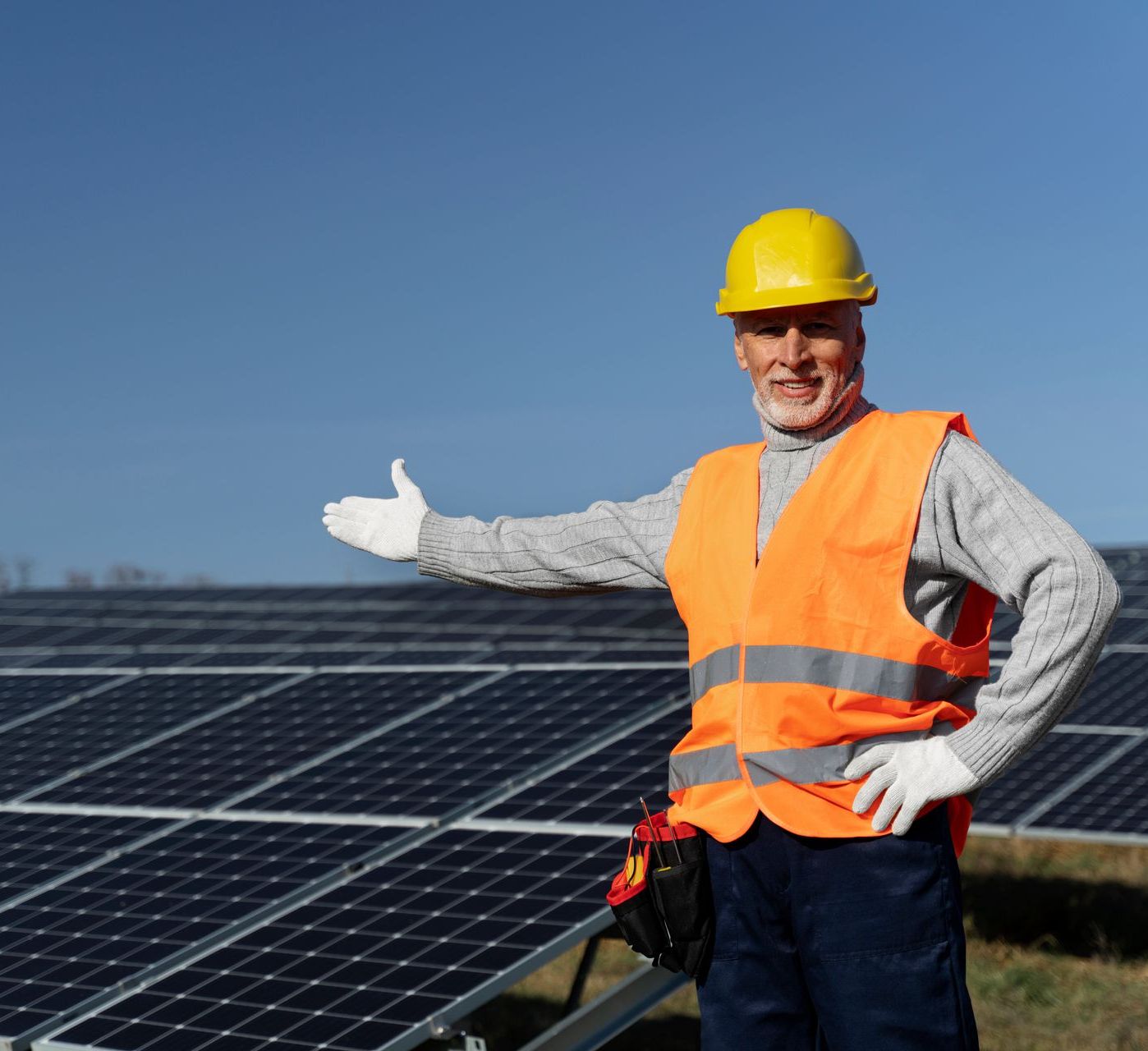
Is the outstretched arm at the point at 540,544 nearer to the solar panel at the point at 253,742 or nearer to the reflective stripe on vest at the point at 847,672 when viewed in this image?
the reflective stripe on vest at the point at 847,672

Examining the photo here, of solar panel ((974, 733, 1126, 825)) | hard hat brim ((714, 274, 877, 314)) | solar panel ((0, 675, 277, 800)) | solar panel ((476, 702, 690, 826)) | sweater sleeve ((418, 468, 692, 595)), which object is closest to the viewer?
hard hat brim ((714, 274, 877, 314))

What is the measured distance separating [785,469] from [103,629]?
12.9m

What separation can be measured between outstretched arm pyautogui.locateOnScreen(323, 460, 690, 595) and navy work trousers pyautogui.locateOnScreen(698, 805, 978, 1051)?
758 millimetres

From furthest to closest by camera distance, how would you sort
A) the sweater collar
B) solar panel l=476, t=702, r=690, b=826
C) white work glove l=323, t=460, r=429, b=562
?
1. solar panel l=476, t=702, r=690, b=826
2. white work glove l=323, t=460, r=429, b=562
3. the sweater collar

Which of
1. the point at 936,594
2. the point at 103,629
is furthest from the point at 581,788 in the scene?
the point at 103,629

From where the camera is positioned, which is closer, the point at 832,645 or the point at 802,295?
the point at 832,645

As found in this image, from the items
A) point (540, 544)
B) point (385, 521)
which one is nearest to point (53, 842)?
point (385, 521)

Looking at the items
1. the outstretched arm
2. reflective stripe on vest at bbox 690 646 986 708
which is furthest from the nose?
reflective stripe on vest at bbox 690 646 986 708

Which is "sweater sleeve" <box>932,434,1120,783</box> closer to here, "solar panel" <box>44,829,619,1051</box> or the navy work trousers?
the navy work trousers

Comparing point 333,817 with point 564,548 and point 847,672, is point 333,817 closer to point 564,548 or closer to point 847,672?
→ point 564,548

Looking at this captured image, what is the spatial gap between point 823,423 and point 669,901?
1204 mm

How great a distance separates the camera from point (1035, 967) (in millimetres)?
10500

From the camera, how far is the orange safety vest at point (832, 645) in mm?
3443

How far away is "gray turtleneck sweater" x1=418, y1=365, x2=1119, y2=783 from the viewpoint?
3.23 meters
